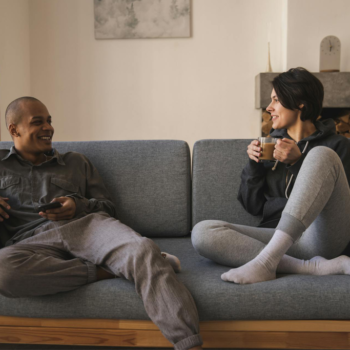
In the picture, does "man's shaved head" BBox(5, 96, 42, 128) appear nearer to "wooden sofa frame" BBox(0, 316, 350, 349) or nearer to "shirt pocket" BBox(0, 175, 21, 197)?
"shirt pocket" BBox(0, 175, 21, 197)

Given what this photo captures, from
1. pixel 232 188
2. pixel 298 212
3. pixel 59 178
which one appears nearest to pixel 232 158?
pixel 232 188

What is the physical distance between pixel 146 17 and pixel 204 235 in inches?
128

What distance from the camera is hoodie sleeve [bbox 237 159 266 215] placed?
1.82 m

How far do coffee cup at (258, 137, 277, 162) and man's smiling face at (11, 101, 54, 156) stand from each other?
87 centimetres

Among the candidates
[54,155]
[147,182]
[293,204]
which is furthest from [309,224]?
[54,155]

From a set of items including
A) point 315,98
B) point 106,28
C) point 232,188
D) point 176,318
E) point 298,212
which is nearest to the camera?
point 176,318

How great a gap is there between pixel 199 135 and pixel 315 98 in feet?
8.49

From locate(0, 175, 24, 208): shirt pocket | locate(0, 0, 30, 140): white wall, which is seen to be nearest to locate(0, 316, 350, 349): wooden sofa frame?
locate(0, 175, 24, 208): shirt pocket

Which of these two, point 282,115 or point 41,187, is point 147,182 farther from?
point 282,115

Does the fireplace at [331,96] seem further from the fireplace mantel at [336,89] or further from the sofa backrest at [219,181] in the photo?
the sofa backrest at [219,181]

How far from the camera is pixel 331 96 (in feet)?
12.6

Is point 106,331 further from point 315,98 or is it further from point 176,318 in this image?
point 315,98

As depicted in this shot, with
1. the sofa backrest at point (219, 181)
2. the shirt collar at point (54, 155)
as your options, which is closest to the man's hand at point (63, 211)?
the shirt collar at point (54, 155)

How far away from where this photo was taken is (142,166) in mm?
2006
